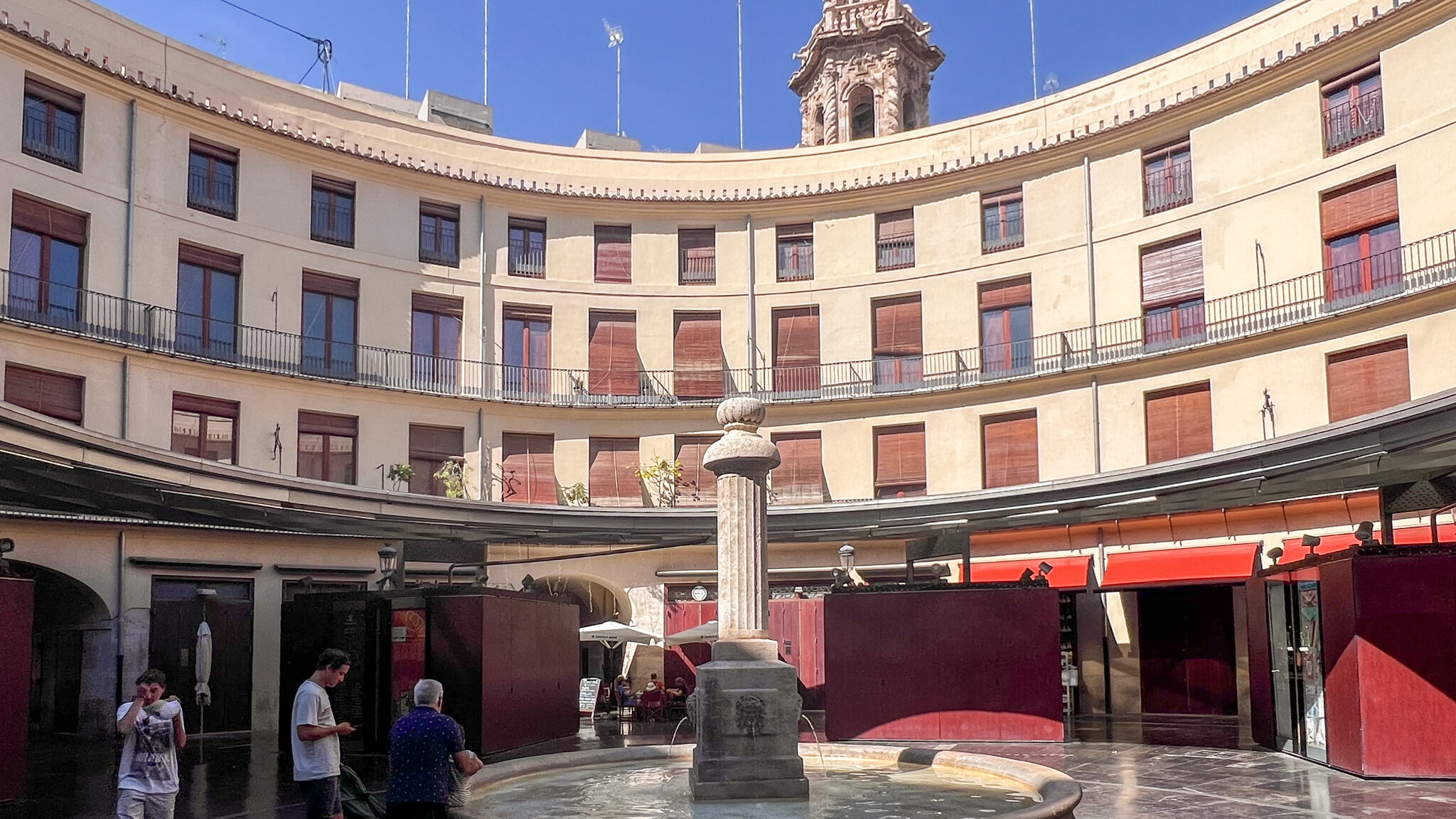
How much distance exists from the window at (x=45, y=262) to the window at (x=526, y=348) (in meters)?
9.50

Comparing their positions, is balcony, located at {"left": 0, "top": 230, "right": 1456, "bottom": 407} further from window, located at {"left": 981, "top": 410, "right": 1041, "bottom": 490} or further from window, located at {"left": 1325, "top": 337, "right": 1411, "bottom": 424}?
window, located at {"left": 981, "top": 410, "right": 1041, "bottom": 490}

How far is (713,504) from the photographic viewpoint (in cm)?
2978

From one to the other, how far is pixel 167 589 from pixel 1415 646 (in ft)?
70.0

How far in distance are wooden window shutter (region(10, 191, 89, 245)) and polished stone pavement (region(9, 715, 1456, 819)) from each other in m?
9.40

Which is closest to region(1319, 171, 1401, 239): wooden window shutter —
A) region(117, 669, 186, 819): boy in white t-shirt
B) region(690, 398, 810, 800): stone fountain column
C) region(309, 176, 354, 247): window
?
region(690, 398, 810, 800): stone fountain column

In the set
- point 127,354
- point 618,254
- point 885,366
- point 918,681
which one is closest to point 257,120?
point 127,354

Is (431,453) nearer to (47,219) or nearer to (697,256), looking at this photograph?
(697,256)

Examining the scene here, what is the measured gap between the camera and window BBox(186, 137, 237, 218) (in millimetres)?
27312

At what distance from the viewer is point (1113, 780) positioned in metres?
14.3

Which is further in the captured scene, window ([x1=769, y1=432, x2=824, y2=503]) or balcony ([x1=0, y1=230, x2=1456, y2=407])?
window ([x1=769, y1=432, x2=824, y2=503])

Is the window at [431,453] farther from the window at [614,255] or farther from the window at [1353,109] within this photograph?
the window at [1353,109]

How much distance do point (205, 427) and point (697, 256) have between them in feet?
40.5

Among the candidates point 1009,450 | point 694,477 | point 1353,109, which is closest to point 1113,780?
point 1009,450

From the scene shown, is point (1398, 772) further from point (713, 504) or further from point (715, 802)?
point (713, 504)
